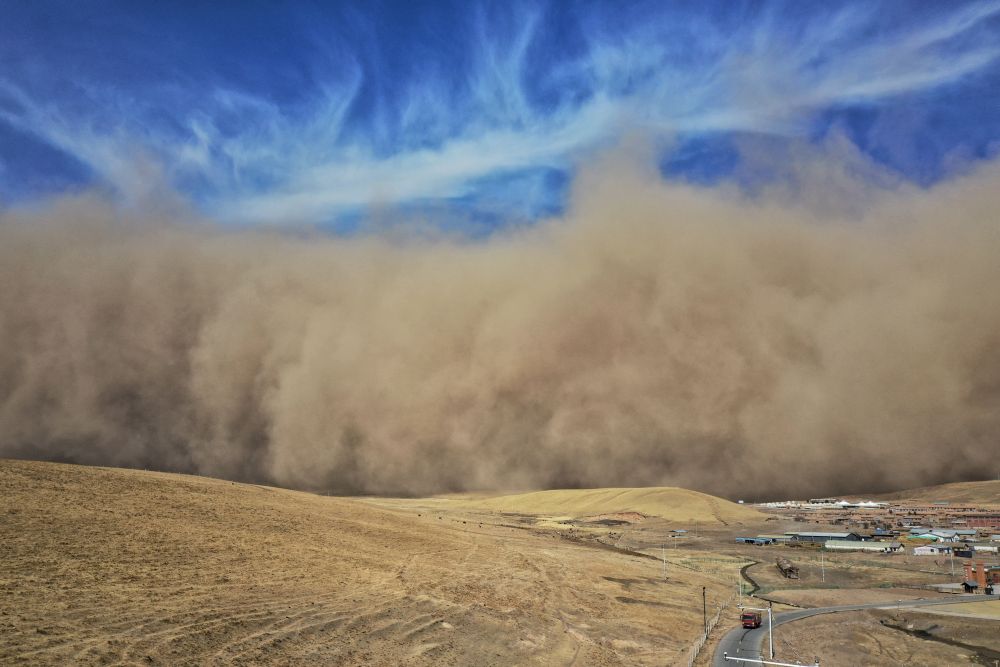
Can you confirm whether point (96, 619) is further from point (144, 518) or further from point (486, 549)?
point (486, 549)

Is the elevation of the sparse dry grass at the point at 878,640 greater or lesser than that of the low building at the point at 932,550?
lesser

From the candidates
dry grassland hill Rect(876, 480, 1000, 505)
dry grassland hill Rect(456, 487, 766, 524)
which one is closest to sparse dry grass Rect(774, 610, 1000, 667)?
dry grassland hill Rect(456, 487, 766, 524)

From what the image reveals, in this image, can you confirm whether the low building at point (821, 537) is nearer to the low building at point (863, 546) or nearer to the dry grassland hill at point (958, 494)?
the low building at point (863, 546)

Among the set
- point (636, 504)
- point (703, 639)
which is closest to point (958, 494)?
point (636, 504)

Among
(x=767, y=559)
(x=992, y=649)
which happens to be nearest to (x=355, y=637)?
(x=992, y=649)

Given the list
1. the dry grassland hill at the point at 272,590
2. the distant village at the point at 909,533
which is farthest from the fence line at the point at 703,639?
the distant village at the point at 909,533

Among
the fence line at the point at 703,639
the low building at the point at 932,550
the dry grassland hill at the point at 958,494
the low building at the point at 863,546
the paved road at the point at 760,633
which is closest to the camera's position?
the fence line at the point at 703,639

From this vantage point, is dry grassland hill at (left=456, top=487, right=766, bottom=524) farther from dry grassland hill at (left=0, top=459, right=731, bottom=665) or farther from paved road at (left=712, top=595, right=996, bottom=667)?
dry grassland hill at (left=0, top=459, right=731, bottom=665)
